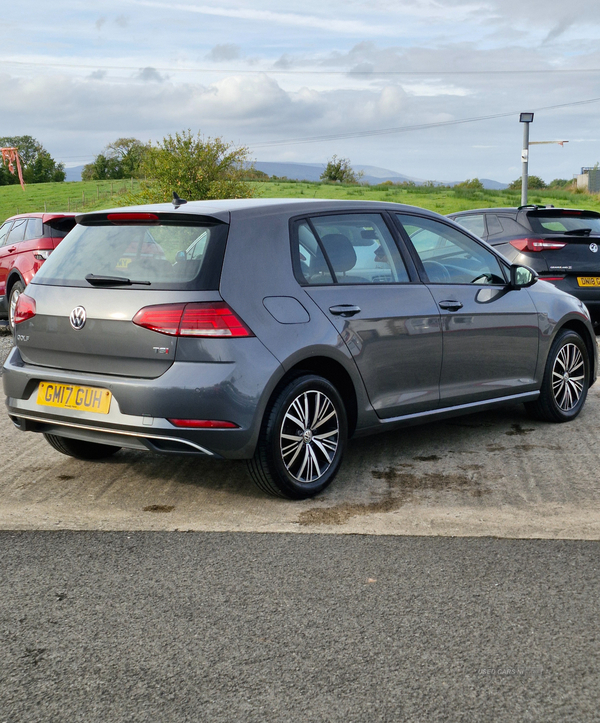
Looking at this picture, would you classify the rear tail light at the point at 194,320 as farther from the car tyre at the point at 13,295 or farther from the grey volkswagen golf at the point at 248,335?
the car tyre at the point at 13,295

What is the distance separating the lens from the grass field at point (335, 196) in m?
55.4

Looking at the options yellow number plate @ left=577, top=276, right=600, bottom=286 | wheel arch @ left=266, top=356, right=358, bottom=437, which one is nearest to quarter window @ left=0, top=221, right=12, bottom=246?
yellow number plate @ left=577, top=276, right=600, bottom=286

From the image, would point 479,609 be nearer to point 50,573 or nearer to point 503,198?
point 50,573

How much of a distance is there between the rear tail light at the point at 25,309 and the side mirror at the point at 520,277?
3320 mm

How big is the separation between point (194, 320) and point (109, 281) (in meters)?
0.59

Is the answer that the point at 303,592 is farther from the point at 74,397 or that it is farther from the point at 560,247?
the point at 560,247

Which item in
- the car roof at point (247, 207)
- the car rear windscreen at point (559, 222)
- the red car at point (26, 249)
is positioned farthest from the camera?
the red car at point (26, 249)

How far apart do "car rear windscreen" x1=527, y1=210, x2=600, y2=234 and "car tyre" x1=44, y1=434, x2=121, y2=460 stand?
7193 mm

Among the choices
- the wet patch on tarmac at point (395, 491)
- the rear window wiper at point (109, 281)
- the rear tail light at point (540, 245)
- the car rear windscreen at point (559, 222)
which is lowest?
the wet patch on tarmac at point (395, 491)

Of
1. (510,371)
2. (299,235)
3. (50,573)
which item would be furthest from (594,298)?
(50,573)

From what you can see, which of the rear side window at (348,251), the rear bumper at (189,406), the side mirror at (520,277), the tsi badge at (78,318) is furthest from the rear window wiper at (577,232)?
the tsi badge at (78,318)

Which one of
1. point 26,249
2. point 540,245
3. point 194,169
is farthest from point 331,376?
point 194,169

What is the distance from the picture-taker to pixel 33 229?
507 inches

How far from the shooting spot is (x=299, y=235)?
5066 millimetres
